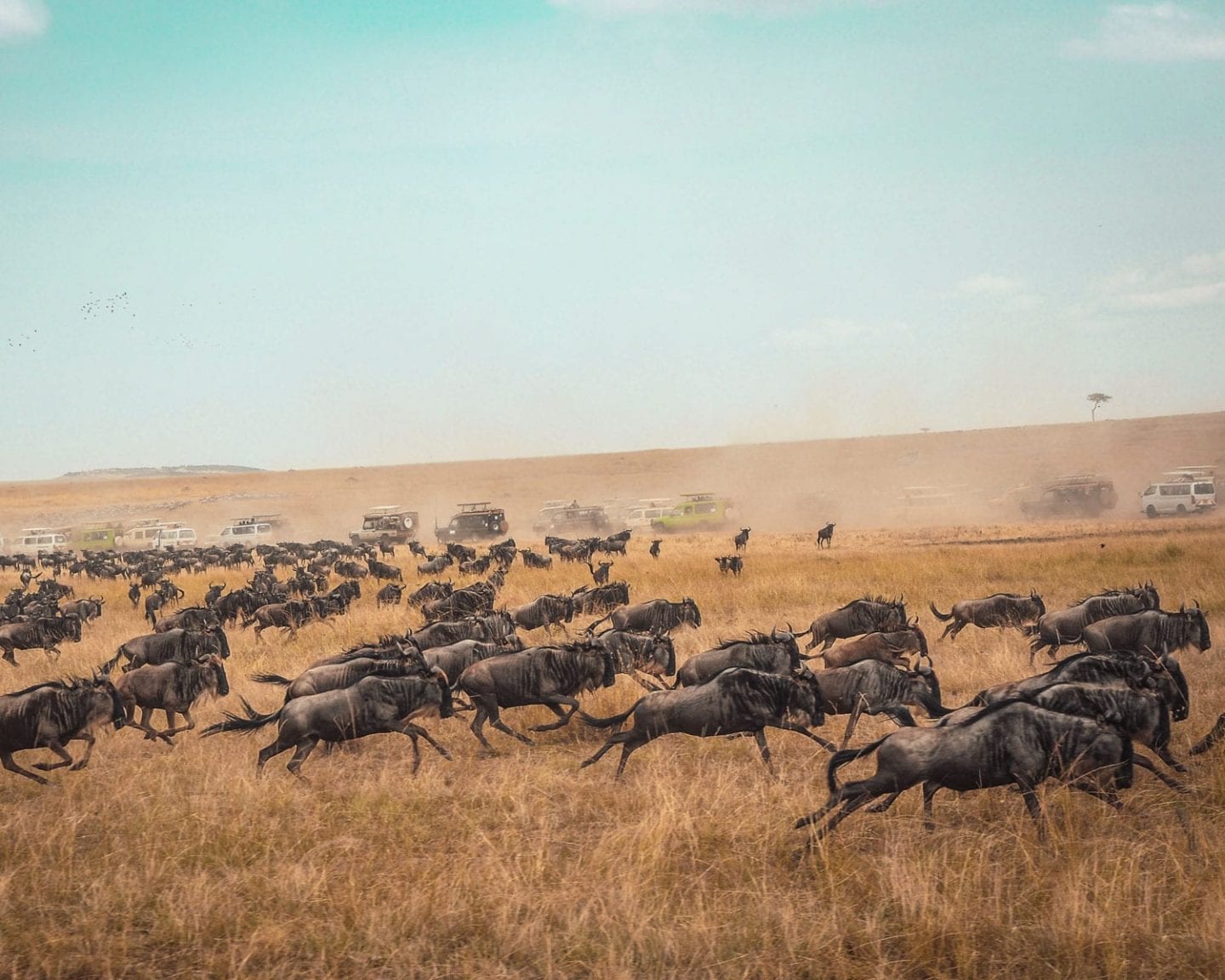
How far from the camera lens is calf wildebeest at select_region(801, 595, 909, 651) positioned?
1208 cm

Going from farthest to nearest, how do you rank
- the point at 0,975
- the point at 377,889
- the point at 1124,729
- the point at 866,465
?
1. the point at 866,465
2. the point at 1124,729
3. the point at 377,889
4. the point at 0,975

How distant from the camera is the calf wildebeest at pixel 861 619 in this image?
12.1m

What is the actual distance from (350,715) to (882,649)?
563 centimetres

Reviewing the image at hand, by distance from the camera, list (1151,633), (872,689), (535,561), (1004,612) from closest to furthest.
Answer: (872,689) < (1151,633) < (1004,612) < (535,561)

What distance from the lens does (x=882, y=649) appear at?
397 inches

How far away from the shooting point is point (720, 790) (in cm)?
665

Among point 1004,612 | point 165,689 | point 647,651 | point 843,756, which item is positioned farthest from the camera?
point 1004,612

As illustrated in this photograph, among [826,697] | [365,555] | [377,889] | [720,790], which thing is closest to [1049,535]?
[365,555]

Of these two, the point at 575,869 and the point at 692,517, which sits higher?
the point at 692,517

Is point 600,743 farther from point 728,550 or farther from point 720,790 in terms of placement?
point 728,550

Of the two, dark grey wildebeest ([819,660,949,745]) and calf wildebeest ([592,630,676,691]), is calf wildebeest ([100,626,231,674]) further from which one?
dark grey wildebeest ([819,660,949,745])

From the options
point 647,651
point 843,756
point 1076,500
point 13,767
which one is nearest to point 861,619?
point 647,651

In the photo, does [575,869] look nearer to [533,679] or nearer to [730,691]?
[730,691]

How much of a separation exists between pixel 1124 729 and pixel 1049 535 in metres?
28.4
